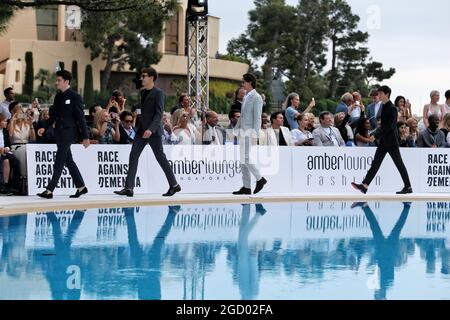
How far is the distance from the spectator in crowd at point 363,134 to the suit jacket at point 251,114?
4114 millimetres

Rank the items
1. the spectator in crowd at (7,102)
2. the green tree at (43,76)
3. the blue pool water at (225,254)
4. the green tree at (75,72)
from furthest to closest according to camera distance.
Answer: the green tree at (75,72) → the green tree at (43,76) → the spectator in crowd at (7,102) → the blue pool water at (225,254)

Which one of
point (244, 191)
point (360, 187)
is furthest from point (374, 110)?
point (244, 191)

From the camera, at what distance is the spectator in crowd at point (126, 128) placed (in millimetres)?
19266

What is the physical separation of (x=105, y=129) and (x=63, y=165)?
2403mm

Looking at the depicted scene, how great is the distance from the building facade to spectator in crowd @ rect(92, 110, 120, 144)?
51.6 metres

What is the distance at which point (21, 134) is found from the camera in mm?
18859

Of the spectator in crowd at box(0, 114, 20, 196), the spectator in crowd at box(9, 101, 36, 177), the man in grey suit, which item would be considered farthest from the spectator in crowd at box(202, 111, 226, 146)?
the spectator in crowd at box(0, 114, 20, 196)

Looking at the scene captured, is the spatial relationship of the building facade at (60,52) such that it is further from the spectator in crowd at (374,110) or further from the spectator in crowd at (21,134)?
the spectator in crowd at (21,134)

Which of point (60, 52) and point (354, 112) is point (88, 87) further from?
point (354, 112)

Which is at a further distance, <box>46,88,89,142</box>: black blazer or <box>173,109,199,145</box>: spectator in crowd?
<box>173,109,199,145</box>: spectator in crowd

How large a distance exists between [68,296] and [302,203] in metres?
10.8

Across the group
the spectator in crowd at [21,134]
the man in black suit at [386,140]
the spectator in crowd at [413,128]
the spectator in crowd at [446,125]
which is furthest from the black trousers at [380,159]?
the spectator in crowd at [21,134]

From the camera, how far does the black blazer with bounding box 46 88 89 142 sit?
1691 cm

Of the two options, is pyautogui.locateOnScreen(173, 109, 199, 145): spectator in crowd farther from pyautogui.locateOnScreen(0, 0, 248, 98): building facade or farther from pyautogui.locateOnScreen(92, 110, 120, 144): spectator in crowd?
pyautogui.locateOnScreen(0, 0, 248, 98): building facade
